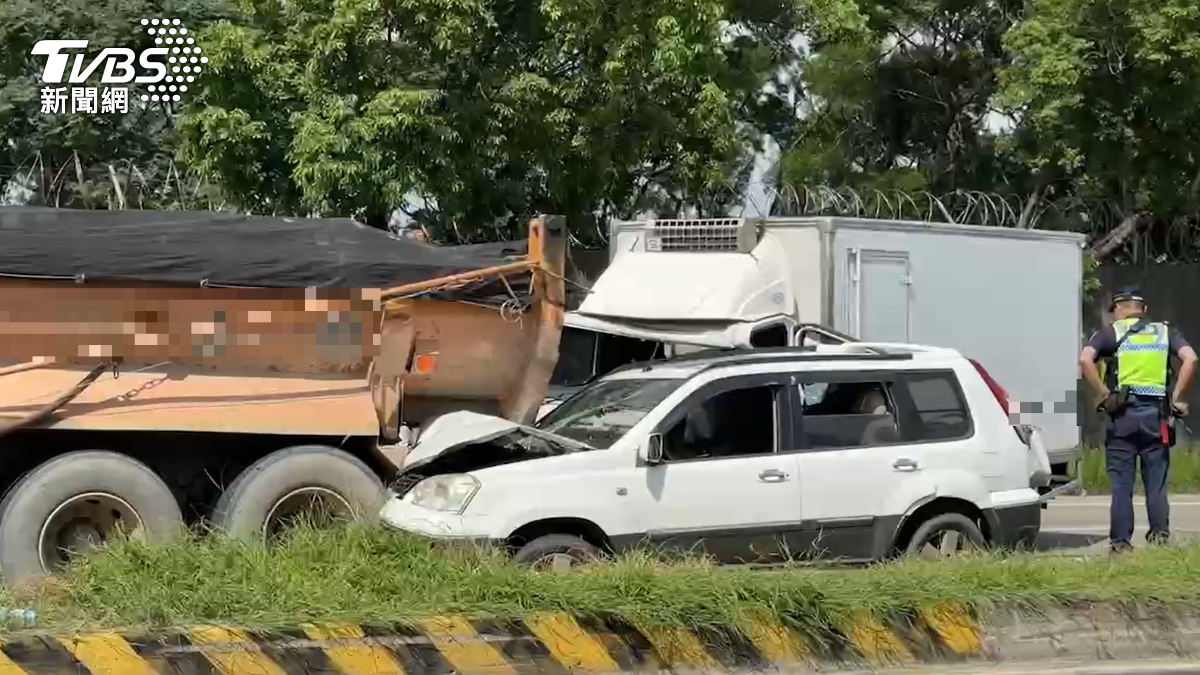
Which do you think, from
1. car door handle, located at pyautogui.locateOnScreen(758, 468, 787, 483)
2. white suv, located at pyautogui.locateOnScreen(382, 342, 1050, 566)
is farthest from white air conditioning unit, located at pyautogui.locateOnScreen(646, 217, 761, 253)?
car door handle, located at pyautogui.locateOnScreen(758, 468, 787, 483)

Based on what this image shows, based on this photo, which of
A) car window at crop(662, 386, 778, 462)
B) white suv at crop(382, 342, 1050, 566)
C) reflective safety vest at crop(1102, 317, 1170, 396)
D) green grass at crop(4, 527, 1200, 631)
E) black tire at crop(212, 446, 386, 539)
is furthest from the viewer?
reflective safety vest at crop(1102, 317, 1170, 396)

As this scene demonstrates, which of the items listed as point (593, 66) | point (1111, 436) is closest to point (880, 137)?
point (593, 66)

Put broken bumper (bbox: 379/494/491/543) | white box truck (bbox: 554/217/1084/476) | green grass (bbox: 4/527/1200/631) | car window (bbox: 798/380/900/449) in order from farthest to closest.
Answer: white box truck (bbox: 554/217/1084/476)
car window (bbox: 798/380/900/449)
broken bumper (bbox: 379/494/491/543)
green grass (bbox: 4/527/1200/631)

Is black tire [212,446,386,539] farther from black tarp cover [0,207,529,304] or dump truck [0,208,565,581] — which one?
black tarp cover [0,207,529,304]

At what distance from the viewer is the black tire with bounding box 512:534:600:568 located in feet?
28.3

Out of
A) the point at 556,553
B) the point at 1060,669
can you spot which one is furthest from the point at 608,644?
the point at 1060,669

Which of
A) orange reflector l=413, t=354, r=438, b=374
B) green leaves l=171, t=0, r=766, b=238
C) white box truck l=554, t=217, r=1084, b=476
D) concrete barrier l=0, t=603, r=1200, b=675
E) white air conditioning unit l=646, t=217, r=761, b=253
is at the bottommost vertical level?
concrete barrier l=0, t=603, r=1200, b=675

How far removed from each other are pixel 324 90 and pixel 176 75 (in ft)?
9.08

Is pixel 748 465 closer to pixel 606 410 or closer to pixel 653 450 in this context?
pixel 653 450

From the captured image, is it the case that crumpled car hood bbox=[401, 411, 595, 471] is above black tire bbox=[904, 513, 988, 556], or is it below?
above

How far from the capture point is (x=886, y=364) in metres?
10.1

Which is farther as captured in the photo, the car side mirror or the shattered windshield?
the shattered windshield

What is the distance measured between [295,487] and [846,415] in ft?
11.2

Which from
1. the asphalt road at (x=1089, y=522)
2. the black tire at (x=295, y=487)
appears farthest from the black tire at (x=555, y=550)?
the asphalt road at (x=1089, y=522)
